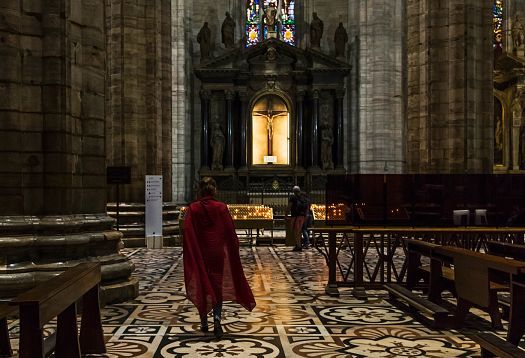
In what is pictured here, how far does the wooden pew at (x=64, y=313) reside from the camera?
3375mm

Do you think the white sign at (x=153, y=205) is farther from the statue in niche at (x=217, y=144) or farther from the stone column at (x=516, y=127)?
the stone column at (x=516, y=127)

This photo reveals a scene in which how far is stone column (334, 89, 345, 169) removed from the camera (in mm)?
28219

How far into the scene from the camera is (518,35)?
3034cm

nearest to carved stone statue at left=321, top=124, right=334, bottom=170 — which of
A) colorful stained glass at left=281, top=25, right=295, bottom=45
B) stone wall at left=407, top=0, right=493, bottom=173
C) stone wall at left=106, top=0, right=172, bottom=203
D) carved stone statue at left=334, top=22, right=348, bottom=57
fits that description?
carved stone statue at left=334, top=22, right=348, bottom=57

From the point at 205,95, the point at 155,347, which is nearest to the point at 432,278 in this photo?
the point at 155,347

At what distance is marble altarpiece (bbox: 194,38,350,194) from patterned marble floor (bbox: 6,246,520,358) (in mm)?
18901

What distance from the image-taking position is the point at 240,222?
16.9 m

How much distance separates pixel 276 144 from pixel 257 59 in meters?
4.21

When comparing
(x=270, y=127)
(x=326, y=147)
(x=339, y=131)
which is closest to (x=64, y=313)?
(x=326, y=147)

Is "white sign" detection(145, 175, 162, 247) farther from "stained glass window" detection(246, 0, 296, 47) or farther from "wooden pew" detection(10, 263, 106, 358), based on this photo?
"stained glass window" detection(246, 0, 296, 47)

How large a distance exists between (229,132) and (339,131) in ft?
17.1

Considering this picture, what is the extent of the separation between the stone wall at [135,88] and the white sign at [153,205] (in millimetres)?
379

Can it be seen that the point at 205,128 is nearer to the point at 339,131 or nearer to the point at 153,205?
the point at 339,131

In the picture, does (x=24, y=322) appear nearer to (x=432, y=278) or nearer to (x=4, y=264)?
(x=4, y=264)
